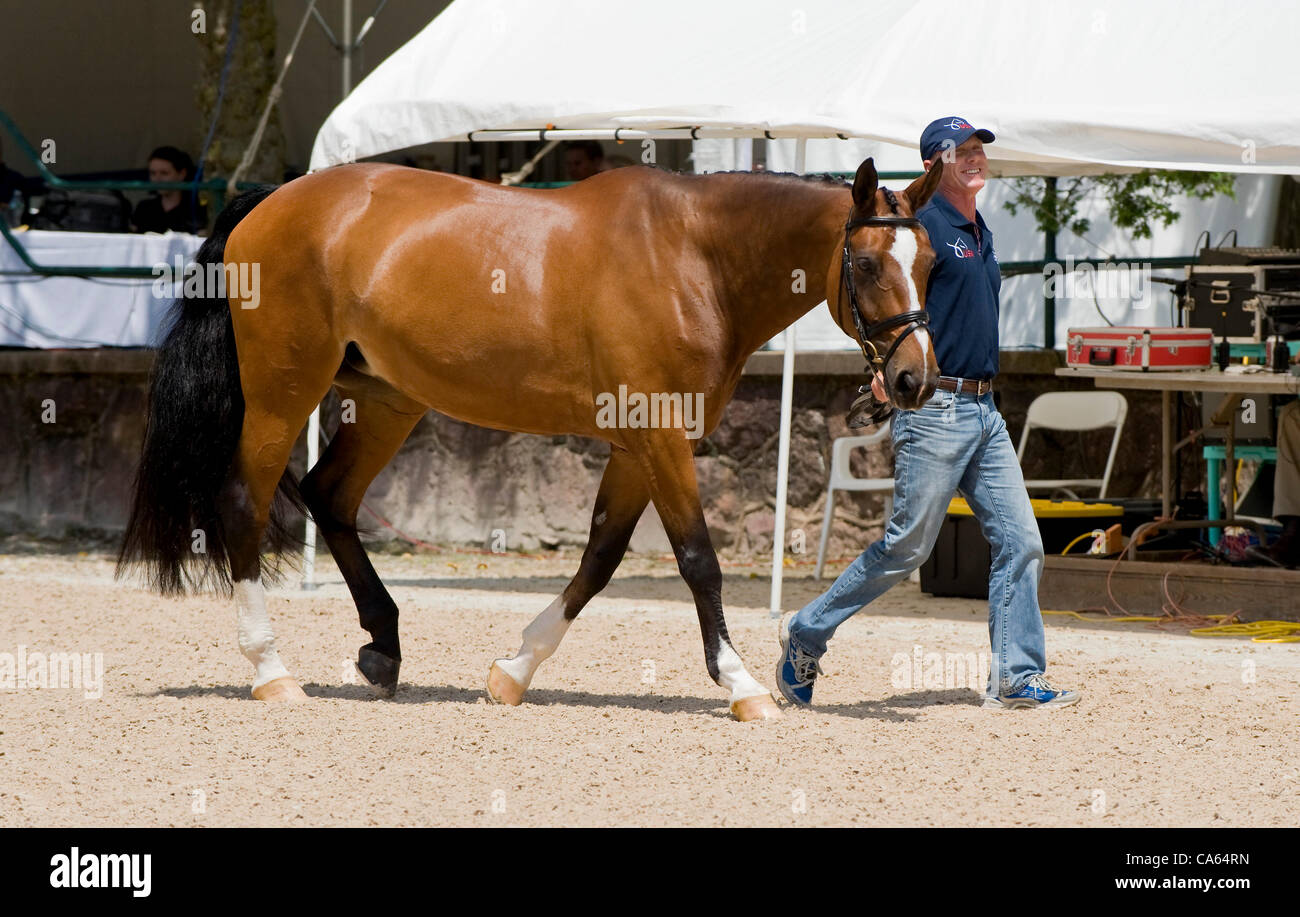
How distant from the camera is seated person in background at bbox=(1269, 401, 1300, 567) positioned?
26.3 feet

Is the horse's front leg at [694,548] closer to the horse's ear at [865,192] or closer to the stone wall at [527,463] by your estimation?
the horse's ear at [865,192]

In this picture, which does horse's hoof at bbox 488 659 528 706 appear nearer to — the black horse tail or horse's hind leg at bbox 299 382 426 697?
horse's hind leg at bbox 299 382 426 697

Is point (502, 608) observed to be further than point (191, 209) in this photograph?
No

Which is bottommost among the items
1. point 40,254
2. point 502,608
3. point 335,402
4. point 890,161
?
point 502,608

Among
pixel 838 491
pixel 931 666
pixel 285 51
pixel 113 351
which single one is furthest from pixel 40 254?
pixel 931 666

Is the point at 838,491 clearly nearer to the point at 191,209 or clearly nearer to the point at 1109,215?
the point at 1109,215

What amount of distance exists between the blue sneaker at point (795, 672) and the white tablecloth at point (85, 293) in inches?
232

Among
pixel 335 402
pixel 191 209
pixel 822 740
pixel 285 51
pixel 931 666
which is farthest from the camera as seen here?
Result: pixel 285 51

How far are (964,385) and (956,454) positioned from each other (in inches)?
Answer: 8.7

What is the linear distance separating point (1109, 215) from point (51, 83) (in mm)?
7810

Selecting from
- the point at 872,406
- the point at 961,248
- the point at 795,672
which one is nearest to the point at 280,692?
the point at 795,672

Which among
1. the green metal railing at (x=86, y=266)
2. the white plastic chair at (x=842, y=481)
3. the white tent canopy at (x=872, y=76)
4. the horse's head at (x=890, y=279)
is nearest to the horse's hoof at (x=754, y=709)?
the horse's head at (x=890, y=279)

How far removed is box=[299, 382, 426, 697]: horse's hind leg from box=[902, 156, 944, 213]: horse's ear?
197cm

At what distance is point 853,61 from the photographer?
7.69 metres
